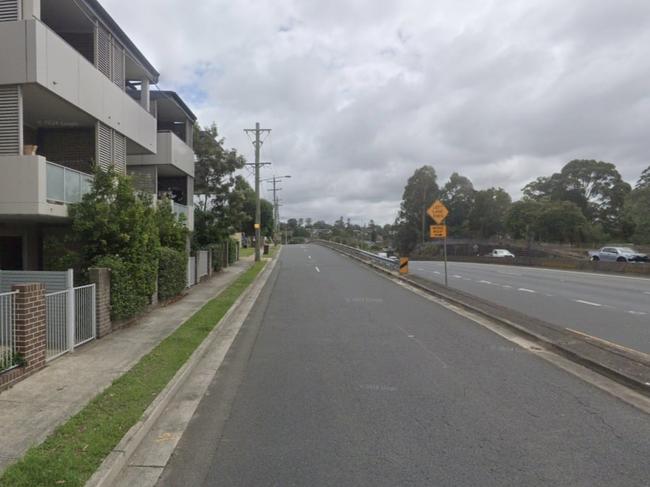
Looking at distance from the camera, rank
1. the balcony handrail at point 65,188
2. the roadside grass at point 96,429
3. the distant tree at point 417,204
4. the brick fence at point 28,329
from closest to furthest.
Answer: the roadside grass at point 96,429
the brick fence at point 28,329
the balcony handrail at point 65,188
the distant tree at point 417,204

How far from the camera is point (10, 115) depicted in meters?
11.0

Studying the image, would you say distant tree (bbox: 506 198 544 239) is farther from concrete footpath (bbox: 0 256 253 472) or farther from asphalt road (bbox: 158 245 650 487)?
concrete footpath (bbox: 0 256 253 472)

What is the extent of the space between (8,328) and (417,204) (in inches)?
3957

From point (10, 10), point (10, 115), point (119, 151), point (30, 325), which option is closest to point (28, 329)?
point (30, 325)

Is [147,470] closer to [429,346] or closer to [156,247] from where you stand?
[429,346]

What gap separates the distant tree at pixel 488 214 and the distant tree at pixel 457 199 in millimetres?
1781

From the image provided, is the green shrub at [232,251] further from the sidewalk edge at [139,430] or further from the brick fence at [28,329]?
the brick fence at [28,329]

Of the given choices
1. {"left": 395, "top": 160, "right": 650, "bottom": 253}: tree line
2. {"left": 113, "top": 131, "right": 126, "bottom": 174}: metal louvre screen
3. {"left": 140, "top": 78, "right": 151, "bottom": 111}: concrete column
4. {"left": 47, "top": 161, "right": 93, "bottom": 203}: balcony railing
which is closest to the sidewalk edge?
{"left": 47, "top": 161, "right": 93, "bottom": 203}: balcony railing

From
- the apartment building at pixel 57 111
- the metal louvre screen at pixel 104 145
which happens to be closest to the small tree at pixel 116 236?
the apartment building at pixel 57 111

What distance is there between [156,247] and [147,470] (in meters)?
9.72

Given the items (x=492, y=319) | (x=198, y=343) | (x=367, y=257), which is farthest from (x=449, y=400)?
(x=367, y=257)

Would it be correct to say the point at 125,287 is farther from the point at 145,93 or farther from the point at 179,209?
the point at 179,209

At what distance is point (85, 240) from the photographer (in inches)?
456

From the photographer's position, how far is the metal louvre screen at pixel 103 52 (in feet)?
46.8
